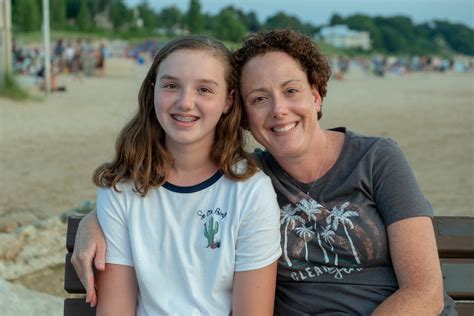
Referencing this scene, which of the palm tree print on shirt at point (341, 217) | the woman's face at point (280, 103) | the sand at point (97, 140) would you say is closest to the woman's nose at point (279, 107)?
the woman's face at point (280, 103)

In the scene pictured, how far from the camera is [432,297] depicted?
2.38 meters

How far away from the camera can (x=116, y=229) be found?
250 cm

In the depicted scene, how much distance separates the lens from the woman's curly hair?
2572mm

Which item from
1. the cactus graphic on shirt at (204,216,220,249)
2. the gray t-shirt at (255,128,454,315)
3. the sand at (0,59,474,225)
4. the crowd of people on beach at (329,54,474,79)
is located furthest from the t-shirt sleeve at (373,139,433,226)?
the crowd of people on beach at (329,54,474,79)

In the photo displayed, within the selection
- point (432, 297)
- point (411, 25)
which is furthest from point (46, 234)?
point (411, 25)

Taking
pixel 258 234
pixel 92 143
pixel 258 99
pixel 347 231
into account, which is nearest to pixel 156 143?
pixel 258 99

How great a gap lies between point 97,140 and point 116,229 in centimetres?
1150

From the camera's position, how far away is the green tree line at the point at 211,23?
7100 cm

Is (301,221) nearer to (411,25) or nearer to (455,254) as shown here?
(455,254)

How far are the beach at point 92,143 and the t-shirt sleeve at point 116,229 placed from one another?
0.64 m

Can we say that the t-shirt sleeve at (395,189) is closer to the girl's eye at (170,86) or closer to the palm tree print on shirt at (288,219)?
the palm tree print on shirt at (288,219)

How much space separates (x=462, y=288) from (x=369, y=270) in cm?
55

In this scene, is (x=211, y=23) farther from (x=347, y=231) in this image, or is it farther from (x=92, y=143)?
(x=347, y=231)

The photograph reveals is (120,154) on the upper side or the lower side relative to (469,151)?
upper
